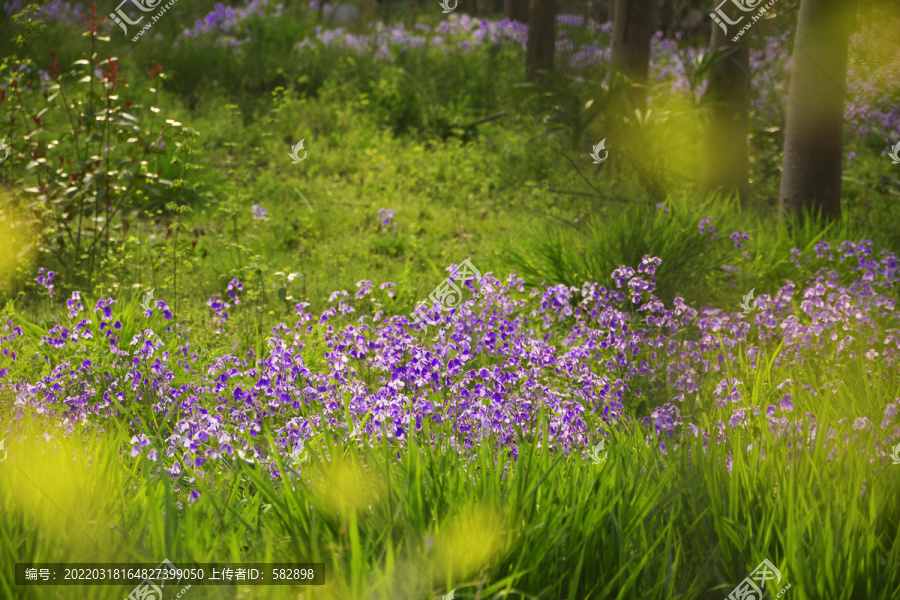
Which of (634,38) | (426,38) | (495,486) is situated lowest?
(495,486)

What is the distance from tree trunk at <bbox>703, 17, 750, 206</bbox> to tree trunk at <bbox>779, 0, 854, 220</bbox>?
594 millimetres

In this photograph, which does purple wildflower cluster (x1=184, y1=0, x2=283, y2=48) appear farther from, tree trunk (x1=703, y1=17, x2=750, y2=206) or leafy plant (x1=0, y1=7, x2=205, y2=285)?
tree trunk (x1=703, y1=17, x2=750, y2=206)

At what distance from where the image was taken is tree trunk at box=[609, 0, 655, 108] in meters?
7.98

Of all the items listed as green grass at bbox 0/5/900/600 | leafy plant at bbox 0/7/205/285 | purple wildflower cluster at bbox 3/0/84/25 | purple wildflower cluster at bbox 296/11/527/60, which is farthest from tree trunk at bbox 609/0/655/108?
purple wildflower cluster at bbox 3/0/84/25

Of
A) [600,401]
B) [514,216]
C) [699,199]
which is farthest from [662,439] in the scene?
[514,216]

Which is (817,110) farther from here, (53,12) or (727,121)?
(53,12)

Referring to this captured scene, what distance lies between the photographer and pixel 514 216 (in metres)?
7.68

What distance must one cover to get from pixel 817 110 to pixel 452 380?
4310 millimetres

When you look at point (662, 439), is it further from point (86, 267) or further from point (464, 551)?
point (86, 267)

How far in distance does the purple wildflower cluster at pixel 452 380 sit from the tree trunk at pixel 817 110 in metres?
1.88

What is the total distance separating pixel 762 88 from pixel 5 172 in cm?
1008

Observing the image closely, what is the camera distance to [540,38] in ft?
37.2

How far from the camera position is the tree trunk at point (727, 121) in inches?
263

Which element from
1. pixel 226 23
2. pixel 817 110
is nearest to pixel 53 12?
pixel 226 23
